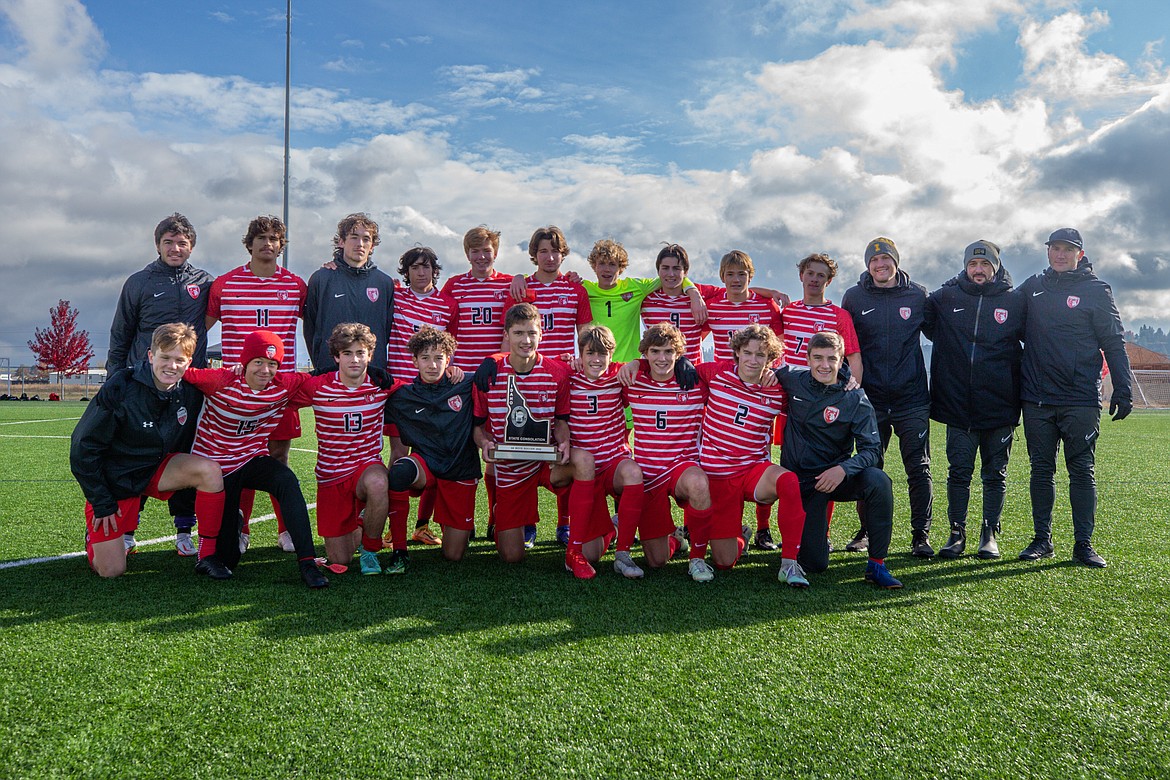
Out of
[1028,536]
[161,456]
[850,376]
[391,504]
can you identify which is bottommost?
[1028,536]

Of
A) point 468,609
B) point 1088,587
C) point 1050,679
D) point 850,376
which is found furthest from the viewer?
point 850,376

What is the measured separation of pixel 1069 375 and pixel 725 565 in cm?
241

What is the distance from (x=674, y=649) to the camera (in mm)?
2949

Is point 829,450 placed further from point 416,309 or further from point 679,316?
point 416,309

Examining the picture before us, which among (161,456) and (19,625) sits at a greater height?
(161,456)

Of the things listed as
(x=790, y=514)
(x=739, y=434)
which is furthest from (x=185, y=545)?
(x=790, y=514)

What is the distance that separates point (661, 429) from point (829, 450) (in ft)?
2.97

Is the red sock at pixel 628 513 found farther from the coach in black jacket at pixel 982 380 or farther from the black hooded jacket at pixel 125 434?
the black hooded jacket at pixel 125 434

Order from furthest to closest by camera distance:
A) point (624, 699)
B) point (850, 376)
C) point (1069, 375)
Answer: point (1069, 375) → point (850, 376) → point (624, 699)

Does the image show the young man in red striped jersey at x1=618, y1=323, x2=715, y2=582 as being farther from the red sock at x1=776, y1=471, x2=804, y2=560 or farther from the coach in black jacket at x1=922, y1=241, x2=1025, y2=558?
the coach in black jacket at x1=922, y1=241, x2=1025, y2=558

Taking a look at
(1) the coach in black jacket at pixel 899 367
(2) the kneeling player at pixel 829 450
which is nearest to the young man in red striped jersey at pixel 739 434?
(2) the kneeling player at pixel 829 450

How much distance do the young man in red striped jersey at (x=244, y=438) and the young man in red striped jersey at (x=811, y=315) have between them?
2.92 meters

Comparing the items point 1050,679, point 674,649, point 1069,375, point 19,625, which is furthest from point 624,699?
point 1069,375

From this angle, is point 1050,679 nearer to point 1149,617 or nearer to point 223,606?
point 1149,617
